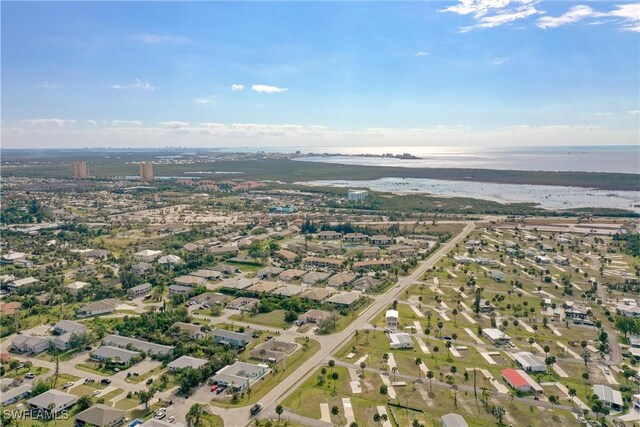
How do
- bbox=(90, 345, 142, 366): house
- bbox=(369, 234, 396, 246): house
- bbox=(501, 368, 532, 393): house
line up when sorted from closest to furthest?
bbox=(501, 368, 532, 393): house < bbox=(90, 345, 142, 366): house < bbox=(369, 234, 396, 246): house

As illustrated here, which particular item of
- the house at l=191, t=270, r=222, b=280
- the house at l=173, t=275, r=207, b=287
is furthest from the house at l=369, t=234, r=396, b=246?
Answer: the house at l=173, t=275, r=207, b=287

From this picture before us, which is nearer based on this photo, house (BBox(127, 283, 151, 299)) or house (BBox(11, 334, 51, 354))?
house (BBox(11, 334, 51, 354))

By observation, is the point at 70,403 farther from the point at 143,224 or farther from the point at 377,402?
the point at 143,224

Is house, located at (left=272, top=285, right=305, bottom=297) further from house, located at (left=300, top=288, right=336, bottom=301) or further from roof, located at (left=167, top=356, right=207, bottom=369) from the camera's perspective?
roof, located at (left=167, top=356, right=207, bottom=369)

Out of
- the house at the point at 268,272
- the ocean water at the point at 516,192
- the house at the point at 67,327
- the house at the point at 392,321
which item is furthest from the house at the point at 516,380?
the ocean water at the point at 516,192

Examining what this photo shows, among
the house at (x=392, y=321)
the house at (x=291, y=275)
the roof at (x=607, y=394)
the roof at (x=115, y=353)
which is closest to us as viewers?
the roof at (x=607, y=394)

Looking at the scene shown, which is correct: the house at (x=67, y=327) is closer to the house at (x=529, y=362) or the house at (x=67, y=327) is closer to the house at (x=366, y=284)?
the house at (x=366, y=284)

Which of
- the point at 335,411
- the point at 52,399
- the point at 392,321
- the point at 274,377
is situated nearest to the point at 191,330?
the point at 274,377
